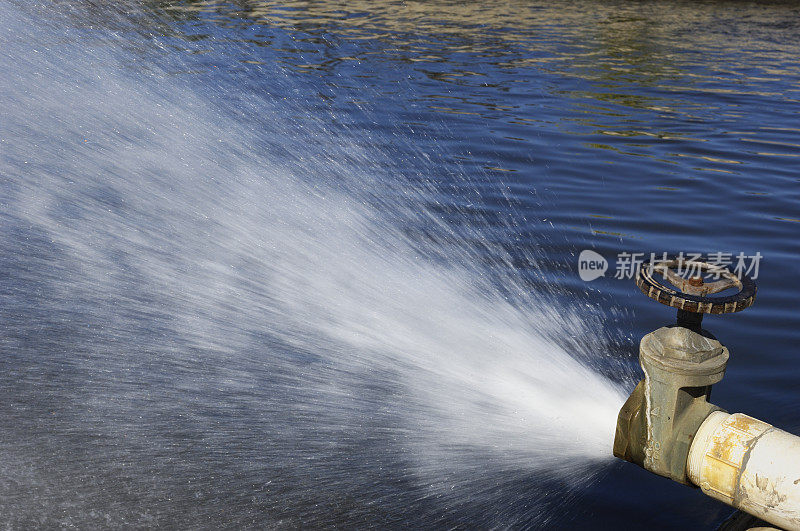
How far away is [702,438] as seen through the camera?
2.55m

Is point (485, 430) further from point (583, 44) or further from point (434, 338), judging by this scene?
point (583, 44)

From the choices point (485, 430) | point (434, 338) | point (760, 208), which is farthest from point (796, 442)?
point (760, 208)

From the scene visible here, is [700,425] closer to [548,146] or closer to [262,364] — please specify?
[262,364]

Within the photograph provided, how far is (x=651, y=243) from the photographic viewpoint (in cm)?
577

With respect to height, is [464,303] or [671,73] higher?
[671,73]

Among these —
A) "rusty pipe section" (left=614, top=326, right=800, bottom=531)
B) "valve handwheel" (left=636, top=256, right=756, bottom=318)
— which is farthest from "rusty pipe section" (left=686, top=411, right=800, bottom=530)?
"valve handwheel" (left=636, top=256, right=756, bottom=318)

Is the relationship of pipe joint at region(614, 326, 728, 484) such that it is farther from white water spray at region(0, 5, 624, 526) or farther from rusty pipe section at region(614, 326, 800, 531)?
white water spray at region(0, 5, 624, 526)

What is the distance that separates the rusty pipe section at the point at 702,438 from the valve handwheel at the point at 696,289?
0.12m

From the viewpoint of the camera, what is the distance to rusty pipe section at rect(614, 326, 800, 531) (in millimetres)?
2334

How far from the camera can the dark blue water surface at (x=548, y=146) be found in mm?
3195

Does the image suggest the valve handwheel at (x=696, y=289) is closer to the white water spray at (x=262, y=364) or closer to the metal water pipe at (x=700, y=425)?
the metal water pipe at (x=700, y=425)

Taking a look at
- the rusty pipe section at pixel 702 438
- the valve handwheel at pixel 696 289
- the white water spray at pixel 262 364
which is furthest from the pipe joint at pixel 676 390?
the white water spray at pixel 262 364

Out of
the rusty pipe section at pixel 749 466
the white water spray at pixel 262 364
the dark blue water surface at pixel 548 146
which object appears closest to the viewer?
the rusty pipe section at pixel 749 466

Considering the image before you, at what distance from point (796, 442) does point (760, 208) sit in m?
4.78
